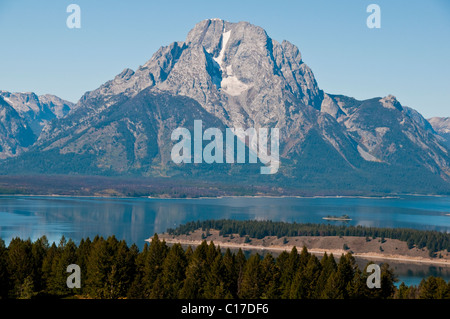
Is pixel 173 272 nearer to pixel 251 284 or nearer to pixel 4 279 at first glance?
pixel 251 284

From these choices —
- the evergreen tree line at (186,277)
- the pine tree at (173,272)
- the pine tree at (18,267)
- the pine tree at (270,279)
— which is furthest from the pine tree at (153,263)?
the pine tree at (18,267)

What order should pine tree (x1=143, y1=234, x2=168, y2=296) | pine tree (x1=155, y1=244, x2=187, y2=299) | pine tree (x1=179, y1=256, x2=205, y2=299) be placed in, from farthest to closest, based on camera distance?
pine tree (x1=143, y1=234, x2=168, y2=296), pine tree (x1=155, y1=244, x2=187, y2=299), pine tree (x1=179, y1=256, x2=205, y2=299)

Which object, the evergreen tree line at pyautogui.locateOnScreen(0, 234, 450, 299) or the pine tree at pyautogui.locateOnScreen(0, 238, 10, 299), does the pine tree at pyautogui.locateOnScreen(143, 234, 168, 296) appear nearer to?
the evergreen tree line at pyautogui.locateOnScreen(0, 234, 450, 299)

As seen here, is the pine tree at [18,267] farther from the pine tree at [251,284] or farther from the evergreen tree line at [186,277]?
the pine tree at [251,284]

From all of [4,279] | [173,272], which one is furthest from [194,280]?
[4,279]

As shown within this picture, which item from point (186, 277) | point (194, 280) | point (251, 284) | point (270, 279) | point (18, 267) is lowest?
point (251, 284)

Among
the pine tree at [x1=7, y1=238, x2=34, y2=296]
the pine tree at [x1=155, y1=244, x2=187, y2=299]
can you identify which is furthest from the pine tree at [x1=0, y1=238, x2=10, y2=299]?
the pine tree at [x1=155, y1=244, x2=187, y2=299]
